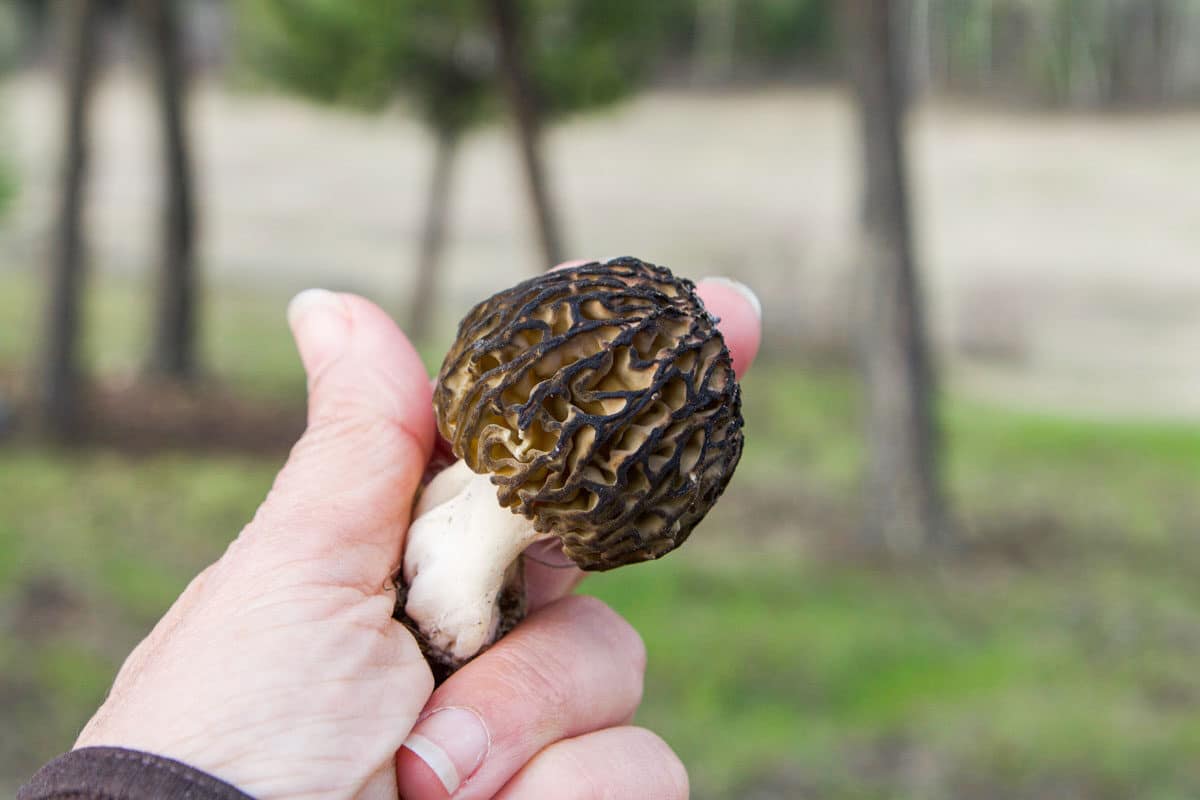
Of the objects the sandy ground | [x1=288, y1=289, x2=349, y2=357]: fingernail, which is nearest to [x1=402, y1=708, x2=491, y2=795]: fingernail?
[x1=288, y1=289, x2=349, y2=357]: fingernail

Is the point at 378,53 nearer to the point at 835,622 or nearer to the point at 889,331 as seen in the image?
the point at 889,331

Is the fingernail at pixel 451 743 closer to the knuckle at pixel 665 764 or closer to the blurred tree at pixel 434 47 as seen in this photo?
the knuckle at pixel 665 764

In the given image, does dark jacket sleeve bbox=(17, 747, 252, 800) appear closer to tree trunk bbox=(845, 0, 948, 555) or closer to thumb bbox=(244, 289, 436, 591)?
thumb bbox=(244, 289, 436, 591)

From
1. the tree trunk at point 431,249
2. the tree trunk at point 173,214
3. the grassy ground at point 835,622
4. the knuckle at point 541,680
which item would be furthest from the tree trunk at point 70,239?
the knuckle at point 541,680

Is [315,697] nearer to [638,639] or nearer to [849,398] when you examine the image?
[638,639]

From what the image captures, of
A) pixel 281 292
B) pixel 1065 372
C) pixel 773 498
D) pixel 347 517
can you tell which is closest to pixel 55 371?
pixel 773 498

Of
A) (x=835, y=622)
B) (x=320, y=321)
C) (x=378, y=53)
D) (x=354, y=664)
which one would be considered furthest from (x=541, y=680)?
(x=378, y=53)
